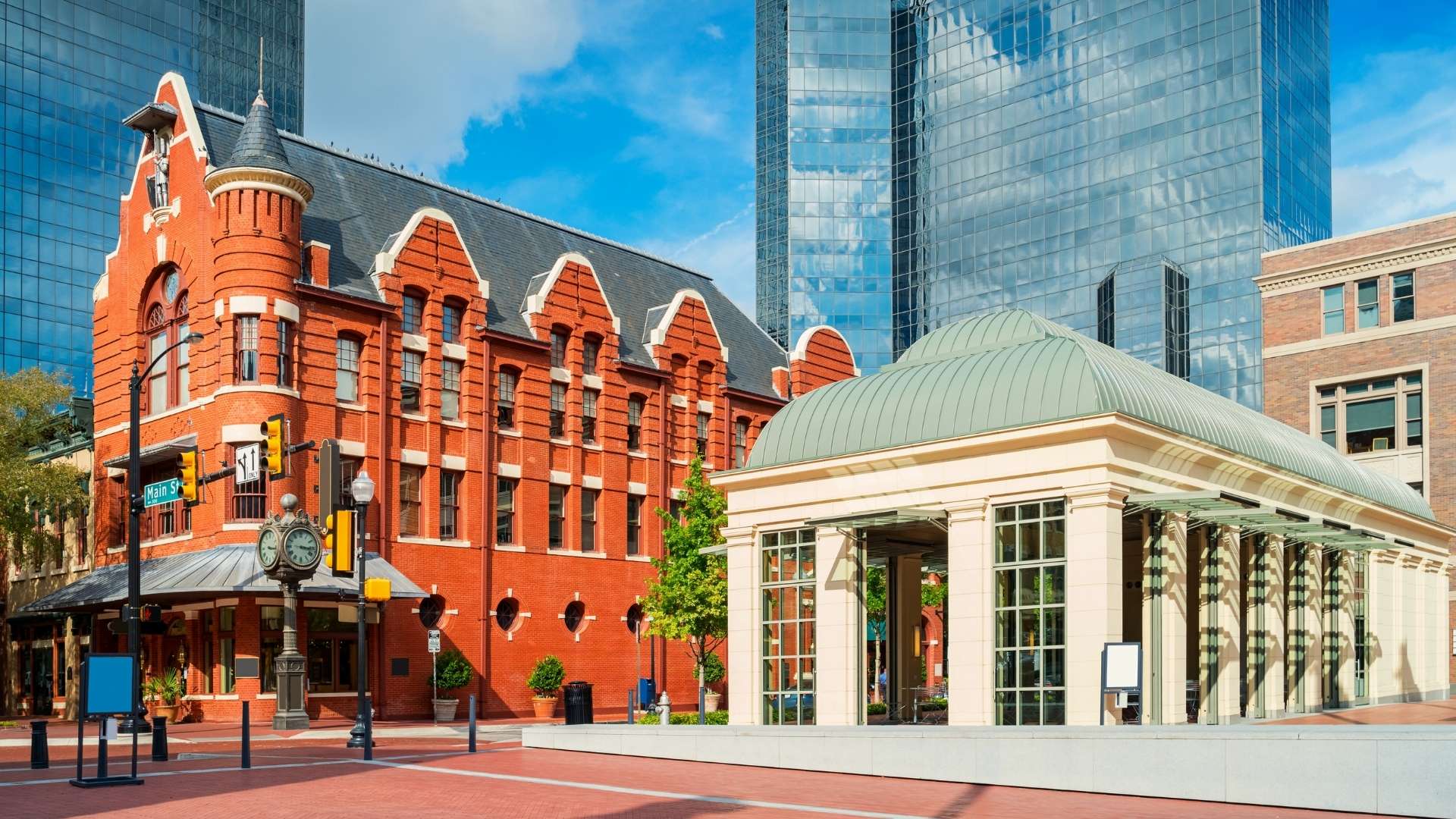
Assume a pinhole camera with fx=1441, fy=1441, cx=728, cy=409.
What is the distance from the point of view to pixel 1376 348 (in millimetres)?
56438

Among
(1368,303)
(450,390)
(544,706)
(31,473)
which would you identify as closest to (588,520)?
(544,706)

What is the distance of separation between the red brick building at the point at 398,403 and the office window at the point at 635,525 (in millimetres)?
96

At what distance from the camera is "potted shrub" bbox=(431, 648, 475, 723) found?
45.5 meters

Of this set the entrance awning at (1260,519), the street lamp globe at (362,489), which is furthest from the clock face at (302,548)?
the entrance awning at (1260,519)

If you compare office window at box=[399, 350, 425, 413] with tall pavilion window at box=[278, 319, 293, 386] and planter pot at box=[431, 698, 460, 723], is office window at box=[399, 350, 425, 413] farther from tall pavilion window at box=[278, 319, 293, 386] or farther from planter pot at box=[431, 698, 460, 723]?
planter pot at box=[431, 698, 460, 723]

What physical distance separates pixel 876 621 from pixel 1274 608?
1140 inches

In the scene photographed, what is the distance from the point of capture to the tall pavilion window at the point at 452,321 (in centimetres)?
4940

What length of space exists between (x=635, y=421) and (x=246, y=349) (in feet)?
57.2

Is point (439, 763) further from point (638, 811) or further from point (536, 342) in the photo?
point (536, 342)

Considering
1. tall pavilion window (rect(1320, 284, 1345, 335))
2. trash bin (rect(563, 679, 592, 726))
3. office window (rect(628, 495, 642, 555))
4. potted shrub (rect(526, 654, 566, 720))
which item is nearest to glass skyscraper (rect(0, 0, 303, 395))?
office window (rect(628, 495, 642, 555))

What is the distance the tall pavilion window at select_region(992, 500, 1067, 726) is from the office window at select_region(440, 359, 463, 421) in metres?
26.2

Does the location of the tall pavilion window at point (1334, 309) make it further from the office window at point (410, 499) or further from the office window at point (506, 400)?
the office window at point (410, 499)

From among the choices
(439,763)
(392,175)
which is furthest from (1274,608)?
(392,175)

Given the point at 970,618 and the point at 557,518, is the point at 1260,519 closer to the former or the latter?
the point at 970,618
